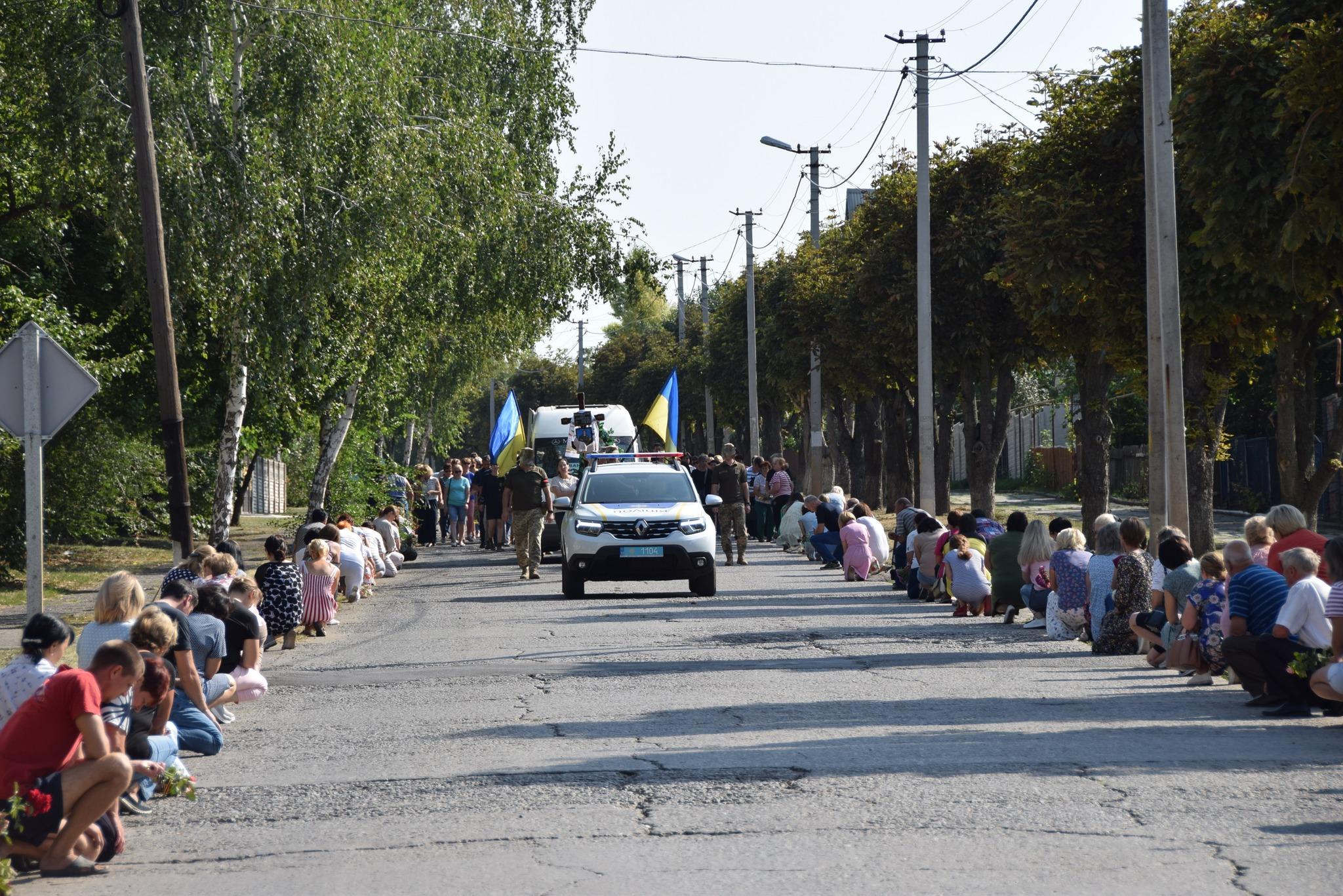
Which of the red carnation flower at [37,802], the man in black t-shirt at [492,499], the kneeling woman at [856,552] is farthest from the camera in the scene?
the man in black t-shirt at [492,499]

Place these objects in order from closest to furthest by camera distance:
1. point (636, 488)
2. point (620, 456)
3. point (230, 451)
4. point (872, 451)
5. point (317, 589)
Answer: point (317, 589) < point (636, 488) < point (230, 451) < point (620, 456) < point (872, 451)

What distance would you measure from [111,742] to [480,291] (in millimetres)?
28058

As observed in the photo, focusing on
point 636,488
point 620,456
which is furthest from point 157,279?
point 620,456

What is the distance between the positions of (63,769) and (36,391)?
629 centimetres

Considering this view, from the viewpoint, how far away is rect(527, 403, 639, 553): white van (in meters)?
35.8

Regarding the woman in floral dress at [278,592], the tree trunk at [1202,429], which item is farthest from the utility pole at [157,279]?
the tree trunk at [1202,429]

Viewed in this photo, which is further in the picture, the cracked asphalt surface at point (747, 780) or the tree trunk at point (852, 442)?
the tree trunk at point (852, 442)

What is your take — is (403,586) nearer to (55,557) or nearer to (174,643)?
(55,557)

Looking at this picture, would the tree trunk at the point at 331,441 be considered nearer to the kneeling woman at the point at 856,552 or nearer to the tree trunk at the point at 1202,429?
the kneeling woman at the point at 856,552

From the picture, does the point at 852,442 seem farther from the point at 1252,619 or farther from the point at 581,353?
the point at 581,353

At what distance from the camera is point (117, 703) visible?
27.3 ft

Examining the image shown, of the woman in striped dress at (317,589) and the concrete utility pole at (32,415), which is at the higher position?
the concrete utility pole at (32,415)

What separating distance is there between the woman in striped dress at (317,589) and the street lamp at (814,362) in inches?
1051

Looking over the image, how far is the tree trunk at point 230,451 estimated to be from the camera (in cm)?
2483
